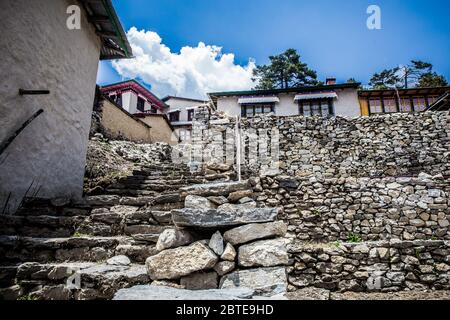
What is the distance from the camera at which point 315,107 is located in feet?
58.6

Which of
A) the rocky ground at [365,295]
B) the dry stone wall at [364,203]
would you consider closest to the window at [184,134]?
the dry stone wall at [364,203]

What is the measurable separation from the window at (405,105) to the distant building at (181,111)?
69.5ft

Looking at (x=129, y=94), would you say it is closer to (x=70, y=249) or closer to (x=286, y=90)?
(x=286, y=90)

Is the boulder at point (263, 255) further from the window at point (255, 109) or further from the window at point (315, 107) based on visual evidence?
the window at point (315, 107)

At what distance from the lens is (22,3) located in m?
4.11

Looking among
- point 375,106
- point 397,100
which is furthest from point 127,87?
point 397,100

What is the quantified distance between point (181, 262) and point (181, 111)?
1247 inches

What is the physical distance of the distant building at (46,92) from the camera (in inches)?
154

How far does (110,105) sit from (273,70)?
1937 cm

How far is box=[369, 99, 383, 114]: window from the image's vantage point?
60.7ft

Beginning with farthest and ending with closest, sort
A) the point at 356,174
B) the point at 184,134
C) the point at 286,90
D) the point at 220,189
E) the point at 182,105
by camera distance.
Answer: the point at 182,105 < the point at 184,134 < the point at 286,90 < the point at 356,174 < the point at 220,189

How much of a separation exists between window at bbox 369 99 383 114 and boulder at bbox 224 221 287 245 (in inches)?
782

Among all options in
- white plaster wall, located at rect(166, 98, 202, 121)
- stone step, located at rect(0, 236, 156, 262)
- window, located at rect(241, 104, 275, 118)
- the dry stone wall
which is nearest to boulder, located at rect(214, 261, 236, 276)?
stone step, located at rect(0, 236, 156, 262)
